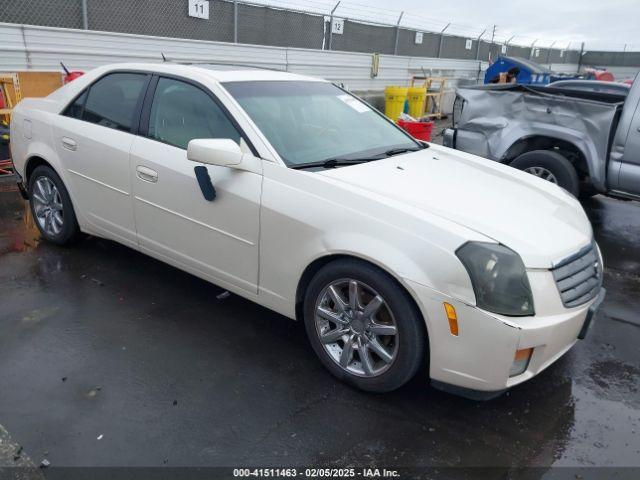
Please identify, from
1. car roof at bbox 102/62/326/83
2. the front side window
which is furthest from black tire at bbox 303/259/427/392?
car roof at bbox 102/62/326/83

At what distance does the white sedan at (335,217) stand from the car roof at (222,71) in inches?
0.9

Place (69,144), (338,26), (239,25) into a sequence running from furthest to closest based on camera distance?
1. (338,26)
2. (239,25)
3. (69,144)

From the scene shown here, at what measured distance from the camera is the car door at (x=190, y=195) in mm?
3178

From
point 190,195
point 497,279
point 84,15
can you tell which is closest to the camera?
point 497,279

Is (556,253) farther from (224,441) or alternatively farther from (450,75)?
(450,75)

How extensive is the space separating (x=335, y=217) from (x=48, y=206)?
3.08 m

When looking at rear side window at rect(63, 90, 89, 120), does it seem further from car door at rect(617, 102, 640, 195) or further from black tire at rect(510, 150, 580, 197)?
car door at rect(617, 102, 640, 195)

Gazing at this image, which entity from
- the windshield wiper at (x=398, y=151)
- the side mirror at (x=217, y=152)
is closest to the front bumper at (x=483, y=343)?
the side mirror at (x=217, y=152)

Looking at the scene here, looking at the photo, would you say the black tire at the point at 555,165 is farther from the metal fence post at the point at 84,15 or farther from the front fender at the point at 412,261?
A: the metal fence post at the point at 84,15

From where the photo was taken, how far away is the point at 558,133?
599cm

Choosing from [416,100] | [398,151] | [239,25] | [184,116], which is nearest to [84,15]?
[239,25]

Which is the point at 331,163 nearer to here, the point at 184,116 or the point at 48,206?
the point at 184,116

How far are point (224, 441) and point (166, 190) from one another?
1.72m

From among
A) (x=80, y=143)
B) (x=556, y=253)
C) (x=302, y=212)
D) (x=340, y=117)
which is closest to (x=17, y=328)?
(x=80, y=143)
